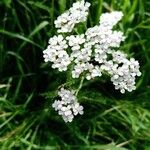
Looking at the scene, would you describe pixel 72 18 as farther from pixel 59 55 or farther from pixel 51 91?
pixel 51 91

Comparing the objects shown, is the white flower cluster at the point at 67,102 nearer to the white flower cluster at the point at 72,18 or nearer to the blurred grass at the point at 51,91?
the white flower cluster at the point at 72,18

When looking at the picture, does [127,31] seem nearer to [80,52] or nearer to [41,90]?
[41,90]

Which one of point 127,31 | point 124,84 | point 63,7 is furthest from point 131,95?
point 124,84

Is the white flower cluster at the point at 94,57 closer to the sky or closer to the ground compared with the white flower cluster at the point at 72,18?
closer to the ground

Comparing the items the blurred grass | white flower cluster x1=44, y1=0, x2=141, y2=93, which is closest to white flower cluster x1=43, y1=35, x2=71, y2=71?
white flower cluster x1=44, y1=0, x2=141, y2=93

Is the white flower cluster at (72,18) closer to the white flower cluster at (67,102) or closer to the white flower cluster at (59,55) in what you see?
the white flower cluster at (59,55)

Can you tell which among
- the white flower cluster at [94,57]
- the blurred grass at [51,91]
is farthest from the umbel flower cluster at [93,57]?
the blurred grass at [51,91]

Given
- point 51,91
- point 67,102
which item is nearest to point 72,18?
point 67,102

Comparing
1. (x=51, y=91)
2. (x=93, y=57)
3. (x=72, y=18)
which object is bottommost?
(x=51, y=91)

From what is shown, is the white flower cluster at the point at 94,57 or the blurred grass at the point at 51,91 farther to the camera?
the blurred grass at the point at 51,91
